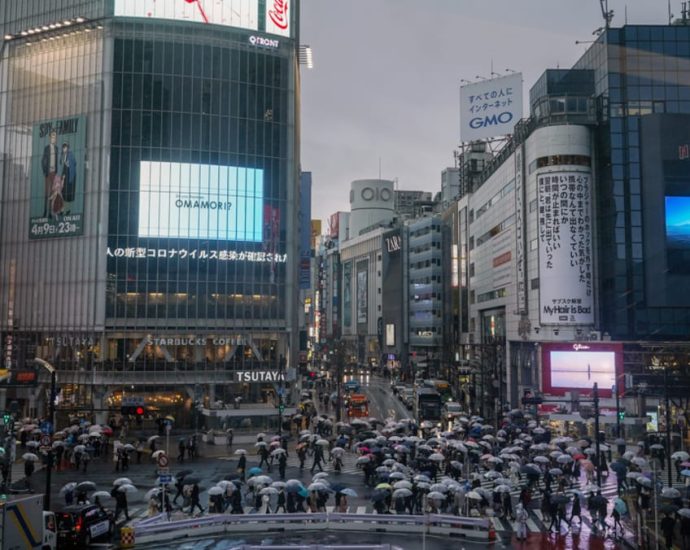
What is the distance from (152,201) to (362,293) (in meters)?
120

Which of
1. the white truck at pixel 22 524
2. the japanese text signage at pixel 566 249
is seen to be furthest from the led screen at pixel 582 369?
the white truck at pixel 22 524

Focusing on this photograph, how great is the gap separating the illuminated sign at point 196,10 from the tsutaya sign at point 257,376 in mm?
30989

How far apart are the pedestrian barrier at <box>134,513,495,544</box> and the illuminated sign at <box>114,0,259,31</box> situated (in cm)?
5145

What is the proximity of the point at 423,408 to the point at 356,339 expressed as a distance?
123803 millimetres

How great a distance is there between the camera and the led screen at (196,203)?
66.4m

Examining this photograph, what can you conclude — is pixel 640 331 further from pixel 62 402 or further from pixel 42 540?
pixel 42 540

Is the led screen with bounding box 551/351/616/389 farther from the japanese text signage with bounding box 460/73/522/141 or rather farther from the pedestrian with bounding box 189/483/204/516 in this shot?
the pedestrian with bounding box 189/483/204/516

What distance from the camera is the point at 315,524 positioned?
27406mm

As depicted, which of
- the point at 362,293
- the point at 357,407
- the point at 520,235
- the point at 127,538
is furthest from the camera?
the point at 362,293

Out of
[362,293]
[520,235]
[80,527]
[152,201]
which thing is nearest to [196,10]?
[152,201]

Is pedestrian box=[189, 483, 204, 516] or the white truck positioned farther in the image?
pedestrian box=[189, 483, 204, 516]

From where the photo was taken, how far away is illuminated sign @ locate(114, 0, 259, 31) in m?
67.4

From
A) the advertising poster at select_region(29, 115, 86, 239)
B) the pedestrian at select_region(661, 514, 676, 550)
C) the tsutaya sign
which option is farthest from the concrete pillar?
the pedestrian at select_region(661, 514, 676, 550)

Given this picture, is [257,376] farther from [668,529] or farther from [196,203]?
[668,529]
